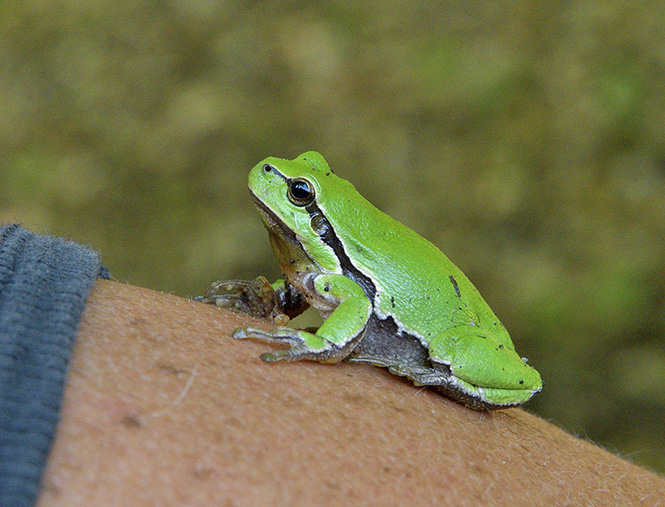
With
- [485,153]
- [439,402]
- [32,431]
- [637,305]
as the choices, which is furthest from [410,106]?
[32,431]

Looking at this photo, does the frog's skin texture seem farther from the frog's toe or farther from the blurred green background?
the blurred green background

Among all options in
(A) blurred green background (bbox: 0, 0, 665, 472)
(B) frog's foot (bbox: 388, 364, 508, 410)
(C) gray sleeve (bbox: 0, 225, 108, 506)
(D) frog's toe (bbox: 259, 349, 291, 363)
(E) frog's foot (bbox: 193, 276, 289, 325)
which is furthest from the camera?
(A) blurred green background (bbox: 0, 0, 665, 472)

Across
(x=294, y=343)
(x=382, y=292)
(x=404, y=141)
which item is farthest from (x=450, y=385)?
(x=404, y=141)

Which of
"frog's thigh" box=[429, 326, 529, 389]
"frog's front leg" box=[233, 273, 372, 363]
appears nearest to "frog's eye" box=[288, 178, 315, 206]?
"frog's front leg" box=[233, 273, 372, 363]

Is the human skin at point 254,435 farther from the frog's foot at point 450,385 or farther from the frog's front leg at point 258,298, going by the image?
the frog's front leg at point 258,298

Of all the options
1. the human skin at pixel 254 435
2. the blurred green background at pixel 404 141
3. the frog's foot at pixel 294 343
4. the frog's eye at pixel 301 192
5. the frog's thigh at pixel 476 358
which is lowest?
the human skin at pixel 254 435

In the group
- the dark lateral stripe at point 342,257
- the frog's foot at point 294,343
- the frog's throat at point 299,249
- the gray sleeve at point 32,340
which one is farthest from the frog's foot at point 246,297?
the gray sleeve at point 32,340

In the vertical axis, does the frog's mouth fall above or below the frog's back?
above

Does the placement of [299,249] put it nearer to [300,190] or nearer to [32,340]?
[300,190]
